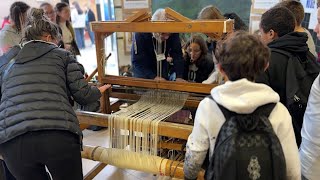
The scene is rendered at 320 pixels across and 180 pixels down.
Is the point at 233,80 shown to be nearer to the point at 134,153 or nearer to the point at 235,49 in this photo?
the point at 235,49

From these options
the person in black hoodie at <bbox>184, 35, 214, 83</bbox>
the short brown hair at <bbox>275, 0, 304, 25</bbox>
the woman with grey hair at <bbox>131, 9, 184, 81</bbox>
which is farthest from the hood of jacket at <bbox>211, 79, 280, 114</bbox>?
the person in black hoodie at <bbox>184, 35, 214, 83</bbox>

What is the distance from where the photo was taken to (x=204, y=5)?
147 inches

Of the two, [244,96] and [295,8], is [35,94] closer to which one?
[244,96]

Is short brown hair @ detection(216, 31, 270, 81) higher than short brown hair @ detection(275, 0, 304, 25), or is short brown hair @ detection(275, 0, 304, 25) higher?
short brown hair @ detection(275, 0, 304, 25)

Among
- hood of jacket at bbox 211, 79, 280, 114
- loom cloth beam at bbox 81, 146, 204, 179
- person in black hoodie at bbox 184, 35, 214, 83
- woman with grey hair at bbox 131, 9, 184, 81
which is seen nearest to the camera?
hood of jacket at bbox 211, 79, 280, 114

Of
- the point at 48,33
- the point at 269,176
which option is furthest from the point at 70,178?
the point at 269,176

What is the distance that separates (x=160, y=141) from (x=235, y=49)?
2.87 ft

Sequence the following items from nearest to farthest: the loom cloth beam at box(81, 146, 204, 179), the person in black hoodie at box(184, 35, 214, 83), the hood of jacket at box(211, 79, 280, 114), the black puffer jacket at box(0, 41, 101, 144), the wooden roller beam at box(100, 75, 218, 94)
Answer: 1. the hood of jacket at box(211, 79, 280, 114)
2. the black puffer jacket at box(0, 41, 101, 144)
3. the loom cloth beam at box(81, 146, 204, 179)
4. the wooden roller beam at box(100, 75, 218, 94)
5. the person in black hoodie at box(184, 35, 214, 83)

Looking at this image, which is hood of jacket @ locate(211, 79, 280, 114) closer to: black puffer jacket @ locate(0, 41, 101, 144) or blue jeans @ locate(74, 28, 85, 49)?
black puffer jacket @ locate(0, 41, 101, 144)

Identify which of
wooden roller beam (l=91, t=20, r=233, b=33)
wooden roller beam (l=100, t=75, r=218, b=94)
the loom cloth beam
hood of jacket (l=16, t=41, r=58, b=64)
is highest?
wooden roller beam (l=91, t=20, r=233, b=33)

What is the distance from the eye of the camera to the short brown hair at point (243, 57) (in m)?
0.99

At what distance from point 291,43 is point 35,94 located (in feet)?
4.13

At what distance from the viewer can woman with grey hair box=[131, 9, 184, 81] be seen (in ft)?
7.40

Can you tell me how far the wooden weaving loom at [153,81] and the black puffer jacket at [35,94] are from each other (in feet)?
1.12
